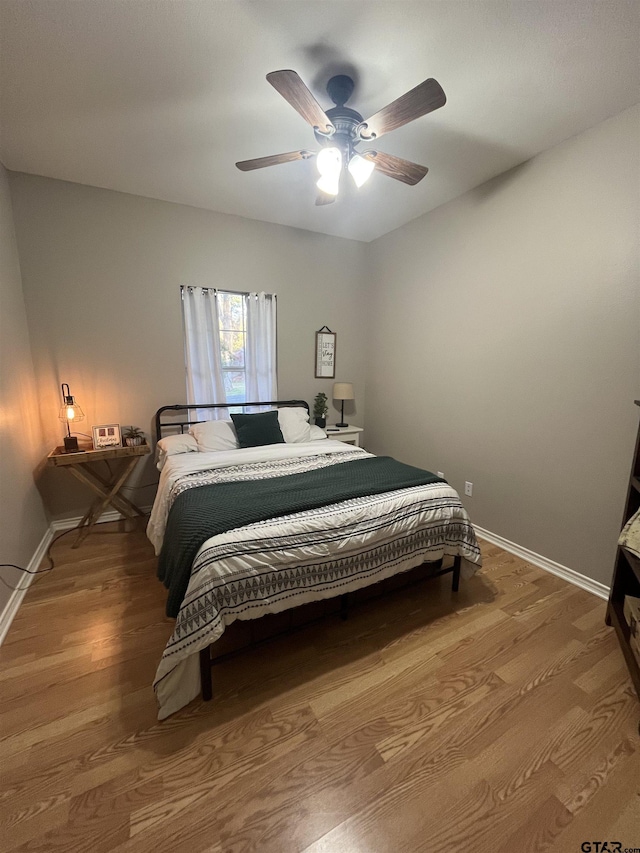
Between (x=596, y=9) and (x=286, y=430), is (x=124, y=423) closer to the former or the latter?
(x=286, y=430)

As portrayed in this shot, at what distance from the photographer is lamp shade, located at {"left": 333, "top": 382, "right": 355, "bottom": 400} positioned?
3.69m

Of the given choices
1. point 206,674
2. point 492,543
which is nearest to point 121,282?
point 206,674

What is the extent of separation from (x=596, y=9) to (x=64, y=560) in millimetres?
4047

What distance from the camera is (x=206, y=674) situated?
143cm

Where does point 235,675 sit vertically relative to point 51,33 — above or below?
below

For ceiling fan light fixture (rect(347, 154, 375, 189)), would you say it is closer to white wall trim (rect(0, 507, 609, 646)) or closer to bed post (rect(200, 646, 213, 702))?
bed post (rect(200, 646, 213, 702))

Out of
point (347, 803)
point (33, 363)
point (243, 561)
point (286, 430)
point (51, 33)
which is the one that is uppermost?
point (51, 33)

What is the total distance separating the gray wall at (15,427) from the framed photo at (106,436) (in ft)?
1.31

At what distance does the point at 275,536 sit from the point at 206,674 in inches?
24.4

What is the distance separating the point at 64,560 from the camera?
246 cm

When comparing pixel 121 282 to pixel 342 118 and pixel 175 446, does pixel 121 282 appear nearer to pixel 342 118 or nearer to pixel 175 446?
pixel 175 446

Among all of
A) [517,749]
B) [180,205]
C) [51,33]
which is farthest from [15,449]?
[517,749]

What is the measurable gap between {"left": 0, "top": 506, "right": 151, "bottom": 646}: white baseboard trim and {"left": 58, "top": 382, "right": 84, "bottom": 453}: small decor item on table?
2.41 ft

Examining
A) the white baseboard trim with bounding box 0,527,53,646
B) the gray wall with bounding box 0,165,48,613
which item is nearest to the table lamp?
the gray wall with bounding box 0,165,48,613
